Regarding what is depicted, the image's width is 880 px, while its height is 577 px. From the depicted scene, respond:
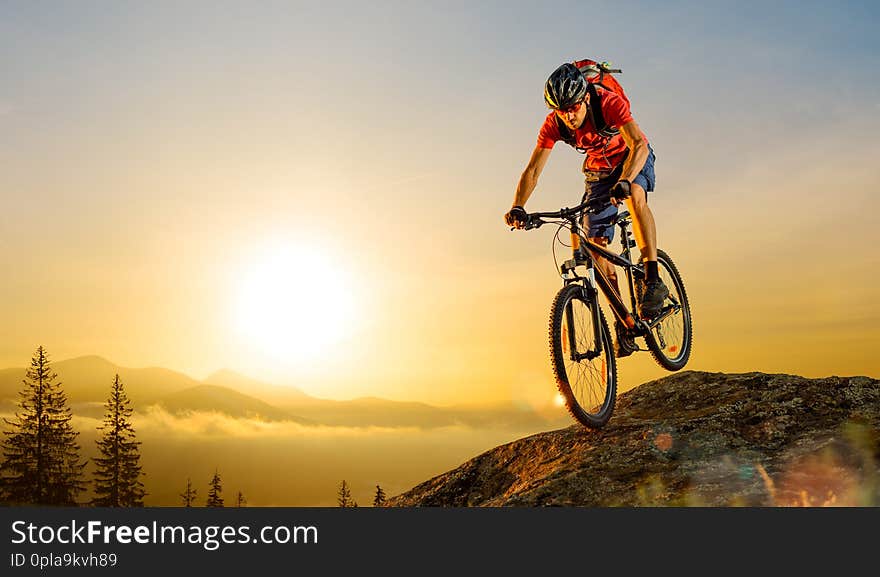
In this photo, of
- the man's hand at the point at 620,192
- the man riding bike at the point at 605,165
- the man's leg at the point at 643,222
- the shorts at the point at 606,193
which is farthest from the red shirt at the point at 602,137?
the man's hand at the point at 620,192

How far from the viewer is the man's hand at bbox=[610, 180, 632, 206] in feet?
30.5

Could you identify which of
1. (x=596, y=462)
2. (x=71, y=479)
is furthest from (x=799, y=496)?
(x=71, y=479)

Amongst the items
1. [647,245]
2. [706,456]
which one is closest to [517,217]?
[647,245]

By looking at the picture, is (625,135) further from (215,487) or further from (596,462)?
(215,487)

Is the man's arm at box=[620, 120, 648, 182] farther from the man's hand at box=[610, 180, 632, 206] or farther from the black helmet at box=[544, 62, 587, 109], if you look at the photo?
the black helmet at box=[544, 62, 587, 109]

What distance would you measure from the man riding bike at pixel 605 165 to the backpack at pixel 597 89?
18 millimetres

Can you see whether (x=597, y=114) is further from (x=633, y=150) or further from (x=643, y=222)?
(x=643, y=222)

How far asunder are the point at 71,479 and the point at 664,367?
5868cm

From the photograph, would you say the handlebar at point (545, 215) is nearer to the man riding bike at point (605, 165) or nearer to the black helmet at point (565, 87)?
the man riding bike at point (605, 165)

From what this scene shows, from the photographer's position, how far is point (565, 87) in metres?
9.30

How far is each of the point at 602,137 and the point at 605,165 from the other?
1.78 ft

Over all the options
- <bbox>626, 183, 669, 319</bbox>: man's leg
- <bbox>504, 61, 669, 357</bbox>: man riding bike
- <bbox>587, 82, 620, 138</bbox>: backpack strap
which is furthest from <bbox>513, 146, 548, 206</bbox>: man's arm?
<bbox>626, 183, 669, 319</bbox>: man's leg

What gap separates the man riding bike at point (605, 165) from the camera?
9.41 m

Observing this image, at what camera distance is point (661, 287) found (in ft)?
37.6
